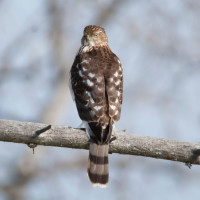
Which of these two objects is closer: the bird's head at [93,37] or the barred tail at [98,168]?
the barred tail at [98,168]

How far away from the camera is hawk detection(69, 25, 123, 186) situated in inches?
237

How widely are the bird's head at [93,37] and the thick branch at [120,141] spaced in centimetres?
234

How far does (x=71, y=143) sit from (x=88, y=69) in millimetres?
1383

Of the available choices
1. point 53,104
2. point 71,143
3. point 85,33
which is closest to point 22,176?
point 53,104

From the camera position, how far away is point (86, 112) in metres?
6.18

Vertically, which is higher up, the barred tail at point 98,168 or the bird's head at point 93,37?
the bird's head at point 93,37

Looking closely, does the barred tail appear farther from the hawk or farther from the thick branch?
the thick branch

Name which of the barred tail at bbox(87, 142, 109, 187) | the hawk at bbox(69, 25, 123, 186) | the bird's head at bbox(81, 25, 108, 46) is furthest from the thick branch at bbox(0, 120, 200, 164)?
the bird's head at bbox(81, 25, 108, 46)

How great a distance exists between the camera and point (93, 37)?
7.74 metres

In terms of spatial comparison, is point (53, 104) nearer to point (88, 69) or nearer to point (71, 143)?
point (88, 69)

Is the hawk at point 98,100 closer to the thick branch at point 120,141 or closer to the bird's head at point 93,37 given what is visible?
the thick branch at point 120,141

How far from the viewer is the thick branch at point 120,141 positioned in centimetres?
540

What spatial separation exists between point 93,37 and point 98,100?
1696mm

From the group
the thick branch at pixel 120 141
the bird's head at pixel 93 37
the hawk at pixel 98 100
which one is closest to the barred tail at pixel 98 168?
the hawk at pixel 98 100
